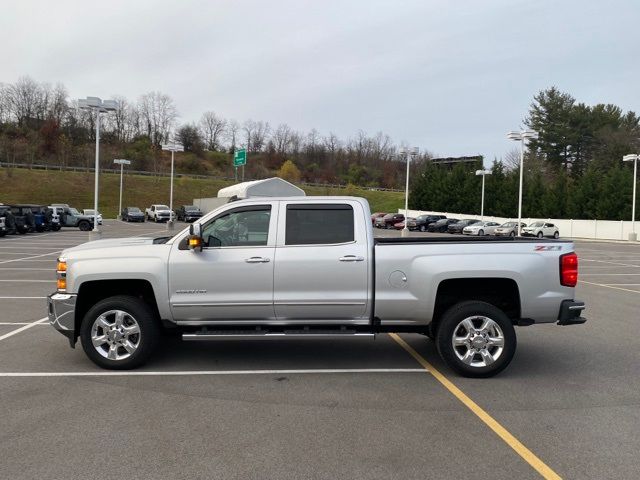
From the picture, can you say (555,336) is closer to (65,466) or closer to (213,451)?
(213,451)

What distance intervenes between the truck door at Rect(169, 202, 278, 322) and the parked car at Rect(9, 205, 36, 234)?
103ft

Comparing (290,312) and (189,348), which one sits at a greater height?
(290,312)

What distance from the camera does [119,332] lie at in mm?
6391

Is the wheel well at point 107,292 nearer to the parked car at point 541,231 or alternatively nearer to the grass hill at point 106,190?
the parked car at point 541,231

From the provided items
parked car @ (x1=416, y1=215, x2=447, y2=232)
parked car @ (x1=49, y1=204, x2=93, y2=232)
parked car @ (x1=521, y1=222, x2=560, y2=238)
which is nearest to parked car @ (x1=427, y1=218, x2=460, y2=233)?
parked car @ (x1=416, y1=215, x2=447, y2=232)

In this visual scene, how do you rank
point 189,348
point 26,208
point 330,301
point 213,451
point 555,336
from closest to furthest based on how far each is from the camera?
point 213,451
point 330,301
point 189,348
point 555,336
point 26,208

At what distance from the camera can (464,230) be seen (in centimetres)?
5031

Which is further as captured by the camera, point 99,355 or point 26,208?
point 26,208

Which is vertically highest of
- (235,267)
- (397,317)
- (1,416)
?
(235,267)

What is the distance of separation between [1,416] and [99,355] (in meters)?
1.47

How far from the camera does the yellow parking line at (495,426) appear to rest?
4.06 m

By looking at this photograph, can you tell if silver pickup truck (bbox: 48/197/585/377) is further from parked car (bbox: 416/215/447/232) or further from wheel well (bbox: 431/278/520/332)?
parked car (bbox: 416/215/447/232)

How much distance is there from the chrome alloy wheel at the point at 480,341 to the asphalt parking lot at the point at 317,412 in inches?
10.1

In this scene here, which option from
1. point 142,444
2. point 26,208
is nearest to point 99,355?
point 142,444
